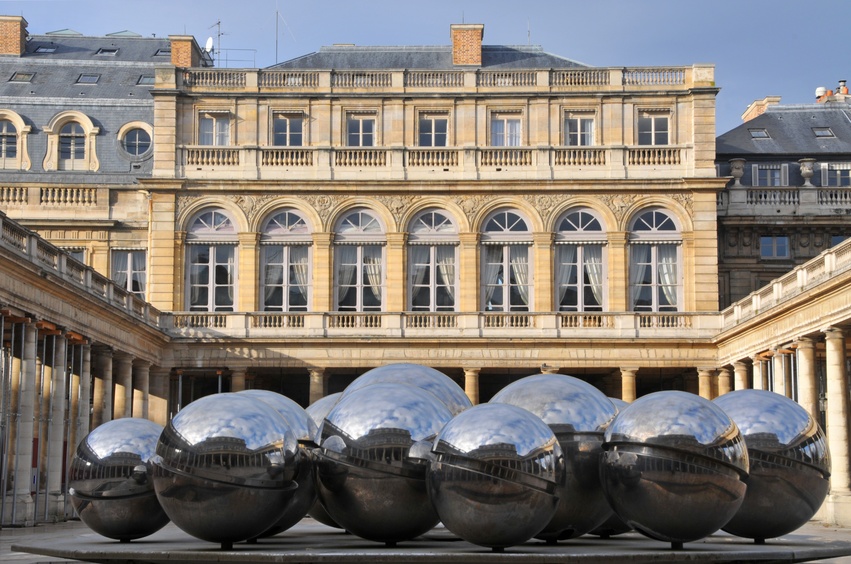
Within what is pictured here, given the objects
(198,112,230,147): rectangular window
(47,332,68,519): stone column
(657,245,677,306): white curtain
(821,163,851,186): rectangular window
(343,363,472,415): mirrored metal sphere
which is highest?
(198,112,230,147): rectangular window

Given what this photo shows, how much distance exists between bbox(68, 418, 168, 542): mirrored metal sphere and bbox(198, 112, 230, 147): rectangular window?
32713 mm

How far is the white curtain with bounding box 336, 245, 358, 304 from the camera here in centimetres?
4928

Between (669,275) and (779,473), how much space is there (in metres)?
31.9

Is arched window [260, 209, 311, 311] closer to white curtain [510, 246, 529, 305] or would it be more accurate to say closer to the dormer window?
white curtain [510, 246, 529, 305]

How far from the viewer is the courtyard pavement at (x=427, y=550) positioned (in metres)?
14.7

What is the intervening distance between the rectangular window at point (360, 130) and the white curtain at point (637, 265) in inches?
407

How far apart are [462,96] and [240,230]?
937cm

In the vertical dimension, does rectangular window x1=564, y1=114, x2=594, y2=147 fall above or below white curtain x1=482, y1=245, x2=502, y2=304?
above

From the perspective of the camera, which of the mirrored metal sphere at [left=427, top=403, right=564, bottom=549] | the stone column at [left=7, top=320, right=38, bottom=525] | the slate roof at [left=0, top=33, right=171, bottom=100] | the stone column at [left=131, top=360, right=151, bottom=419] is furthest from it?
the slate roof at [left=0, top=33, right=171, bottom=100]

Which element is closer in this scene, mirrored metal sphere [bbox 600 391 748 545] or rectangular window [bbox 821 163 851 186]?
mirrored metal sphere [bbox 600 391 748 545]

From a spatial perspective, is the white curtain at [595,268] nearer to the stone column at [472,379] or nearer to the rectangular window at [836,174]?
the stone column at [472,379]

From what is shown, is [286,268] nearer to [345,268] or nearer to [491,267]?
[345,268]

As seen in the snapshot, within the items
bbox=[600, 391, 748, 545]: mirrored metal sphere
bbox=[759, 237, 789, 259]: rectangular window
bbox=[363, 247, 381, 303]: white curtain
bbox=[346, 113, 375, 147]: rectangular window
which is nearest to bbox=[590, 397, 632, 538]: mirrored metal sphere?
bbox=[600, 391, 748, 545]: mirrored metal sphere

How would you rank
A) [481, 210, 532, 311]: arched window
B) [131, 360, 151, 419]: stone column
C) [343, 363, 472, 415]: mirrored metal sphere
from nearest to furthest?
[343, 363, 472, 415]: mirrored metal sphere < [131, 360, 151, 419]: stone column < [481, 210, 532, 311]: arched window
